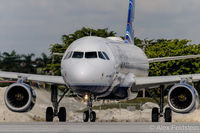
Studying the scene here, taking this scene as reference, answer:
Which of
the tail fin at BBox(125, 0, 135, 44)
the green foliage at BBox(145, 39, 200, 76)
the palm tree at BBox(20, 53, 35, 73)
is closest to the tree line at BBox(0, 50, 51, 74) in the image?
the palm tree at BBox(20, 53, 35, 73)

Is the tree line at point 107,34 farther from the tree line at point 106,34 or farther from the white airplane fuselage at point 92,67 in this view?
the white airplane fuselage at point 92,67

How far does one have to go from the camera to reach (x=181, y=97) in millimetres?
25828

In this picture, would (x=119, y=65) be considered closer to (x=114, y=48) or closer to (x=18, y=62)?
(x=114, y=48)

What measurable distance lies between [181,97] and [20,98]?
725 centimetres

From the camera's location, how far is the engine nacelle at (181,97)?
2539 cm

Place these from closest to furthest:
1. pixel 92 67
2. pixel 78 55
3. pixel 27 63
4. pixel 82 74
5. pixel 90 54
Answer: pixel 82 74 < pixel 92 67 < pixel 78 55 < pixel 90 54 < pixel 27 63

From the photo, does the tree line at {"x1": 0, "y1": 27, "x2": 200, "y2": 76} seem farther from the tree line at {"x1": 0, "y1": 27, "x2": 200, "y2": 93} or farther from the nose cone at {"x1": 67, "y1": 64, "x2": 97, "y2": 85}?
the nose cone at {"x1": 67, "y1": 64, "x2": 97, "y2": 85}

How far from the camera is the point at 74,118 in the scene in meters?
42.0

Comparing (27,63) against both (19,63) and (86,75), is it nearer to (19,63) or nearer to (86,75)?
(19,63)

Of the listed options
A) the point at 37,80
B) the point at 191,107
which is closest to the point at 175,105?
the point at 191,107

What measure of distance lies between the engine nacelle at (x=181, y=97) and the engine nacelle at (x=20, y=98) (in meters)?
6.20

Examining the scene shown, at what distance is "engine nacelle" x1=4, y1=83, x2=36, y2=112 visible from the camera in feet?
86.2

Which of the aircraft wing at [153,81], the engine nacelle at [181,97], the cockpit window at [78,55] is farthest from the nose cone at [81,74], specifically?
the aircraft wing at [153,81]

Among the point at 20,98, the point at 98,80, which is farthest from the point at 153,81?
the point at 20,98
